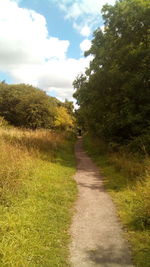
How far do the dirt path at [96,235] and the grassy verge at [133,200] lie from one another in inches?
7.7

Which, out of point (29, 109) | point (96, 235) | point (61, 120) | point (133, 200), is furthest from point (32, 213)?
point (61, 120)

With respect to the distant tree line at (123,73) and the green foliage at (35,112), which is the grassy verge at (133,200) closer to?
the distant tree line at (123,73)

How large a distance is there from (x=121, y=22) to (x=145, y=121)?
5.75m

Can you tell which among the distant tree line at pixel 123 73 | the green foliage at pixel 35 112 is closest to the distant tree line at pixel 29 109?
the green foliage at pixel 35 112

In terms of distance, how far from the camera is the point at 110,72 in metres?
13.1

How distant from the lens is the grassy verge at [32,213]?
12.4ft

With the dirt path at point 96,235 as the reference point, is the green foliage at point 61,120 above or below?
above

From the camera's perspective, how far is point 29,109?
95.2 feet

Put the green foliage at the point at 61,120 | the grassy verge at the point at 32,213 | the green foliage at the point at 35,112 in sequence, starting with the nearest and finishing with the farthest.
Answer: the grassy verge at the point at 32,213 → the green foliage at the point at 35,112 → the green foliage at the point at 61,120

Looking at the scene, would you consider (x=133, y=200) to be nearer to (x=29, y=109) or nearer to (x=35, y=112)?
(x=35, y=112)

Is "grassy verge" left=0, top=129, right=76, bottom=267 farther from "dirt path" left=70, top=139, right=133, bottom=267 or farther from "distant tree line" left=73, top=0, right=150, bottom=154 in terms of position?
"distant tree line" left=73, top=0, right=150, bottom=154

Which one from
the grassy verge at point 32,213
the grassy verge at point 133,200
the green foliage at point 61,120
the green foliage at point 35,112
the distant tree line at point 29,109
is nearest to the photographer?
the grassy verge at point 32,213

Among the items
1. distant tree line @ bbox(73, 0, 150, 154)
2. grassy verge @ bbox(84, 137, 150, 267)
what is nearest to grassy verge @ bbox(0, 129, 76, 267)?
grassy verge @ bbox(84, 137, 150, 267)

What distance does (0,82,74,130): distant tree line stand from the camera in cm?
2920
